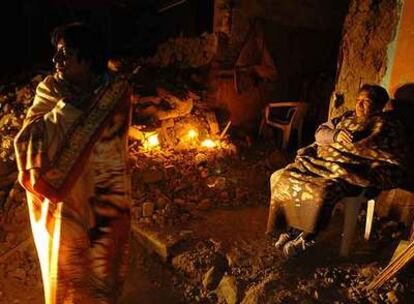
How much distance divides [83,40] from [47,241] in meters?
1.28

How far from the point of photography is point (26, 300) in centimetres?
379

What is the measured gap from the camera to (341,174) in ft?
12.6

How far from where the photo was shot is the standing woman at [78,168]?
2.47 meters

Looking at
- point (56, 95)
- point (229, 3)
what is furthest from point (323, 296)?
point (229, 3)

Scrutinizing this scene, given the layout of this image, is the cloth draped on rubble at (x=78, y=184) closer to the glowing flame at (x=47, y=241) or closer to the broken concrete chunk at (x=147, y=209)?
the glowing flame at (x=47, y=241)

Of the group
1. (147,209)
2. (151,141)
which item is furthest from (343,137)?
(151,141)

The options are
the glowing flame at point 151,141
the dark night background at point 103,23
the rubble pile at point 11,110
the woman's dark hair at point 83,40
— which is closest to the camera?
the woman's dark hair at point 83,40

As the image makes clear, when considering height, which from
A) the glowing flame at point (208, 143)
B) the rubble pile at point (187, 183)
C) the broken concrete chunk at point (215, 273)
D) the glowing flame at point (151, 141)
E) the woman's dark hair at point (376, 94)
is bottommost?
the broken concrete chunk at point (215, 273)

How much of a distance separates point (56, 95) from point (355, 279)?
2811 millimetres

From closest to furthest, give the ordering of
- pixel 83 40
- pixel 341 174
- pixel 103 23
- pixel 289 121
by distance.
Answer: pixel 83 40
pixel 341 174
pixel 289 121
pixel 103 23

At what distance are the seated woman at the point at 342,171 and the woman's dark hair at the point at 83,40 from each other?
2205 millimetres

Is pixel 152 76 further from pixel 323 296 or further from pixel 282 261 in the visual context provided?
pixel 323 296

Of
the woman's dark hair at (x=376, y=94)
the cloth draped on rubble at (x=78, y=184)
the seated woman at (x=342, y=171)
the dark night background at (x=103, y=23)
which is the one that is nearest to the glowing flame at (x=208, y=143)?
the seated woman at (x=342, y=171)

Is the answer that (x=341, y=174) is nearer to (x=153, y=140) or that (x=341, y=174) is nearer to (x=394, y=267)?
(x=394, y=267)
